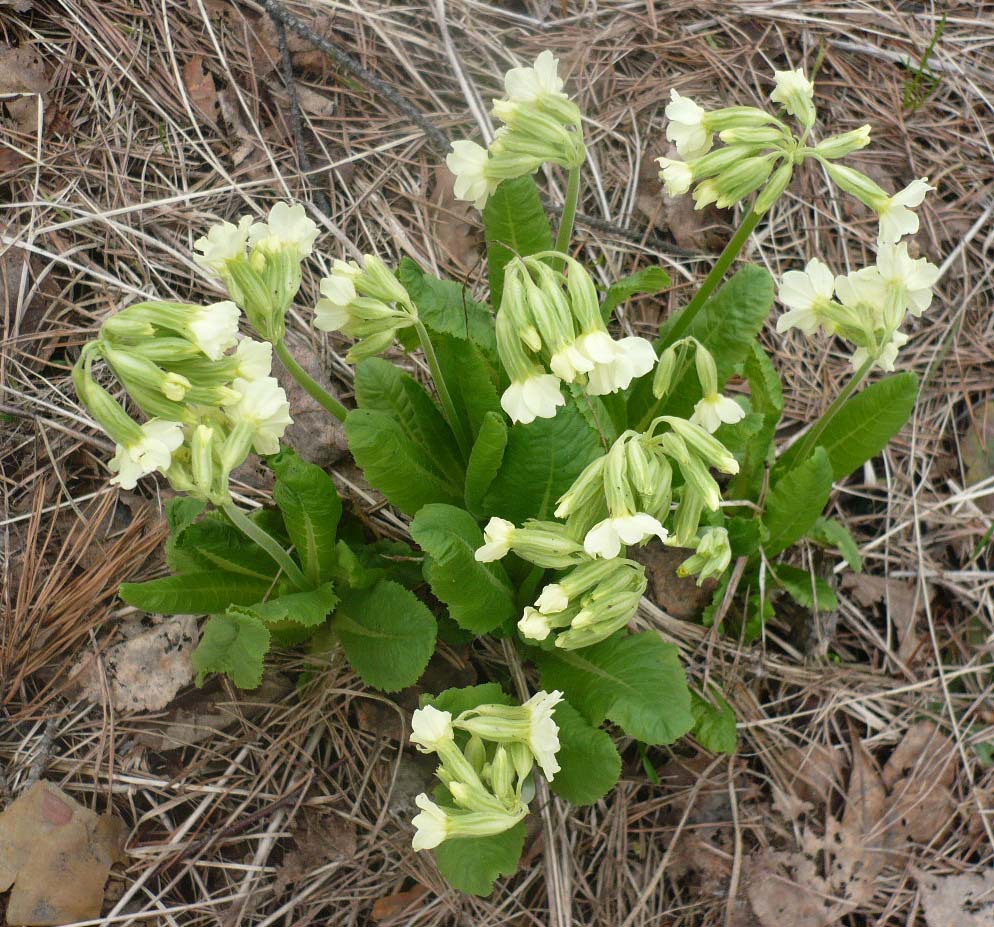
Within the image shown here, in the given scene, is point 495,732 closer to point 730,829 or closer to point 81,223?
→ point 730,829

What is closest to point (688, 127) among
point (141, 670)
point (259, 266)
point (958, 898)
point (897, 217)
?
point (897, 217)

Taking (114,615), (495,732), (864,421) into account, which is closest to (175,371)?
(495,732)

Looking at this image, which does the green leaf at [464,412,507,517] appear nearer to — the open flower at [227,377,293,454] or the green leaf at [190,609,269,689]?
the open flower at [227,377,293,454]

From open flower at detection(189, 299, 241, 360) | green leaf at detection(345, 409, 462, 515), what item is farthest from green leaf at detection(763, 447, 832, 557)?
open flower at detection(189, 299, 241, 360)

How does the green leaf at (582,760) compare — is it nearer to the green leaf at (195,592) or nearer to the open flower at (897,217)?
the green leaf at (195,592)

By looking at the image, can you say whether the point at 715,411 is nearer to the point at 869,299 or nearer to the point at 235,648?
the point at 869,299
